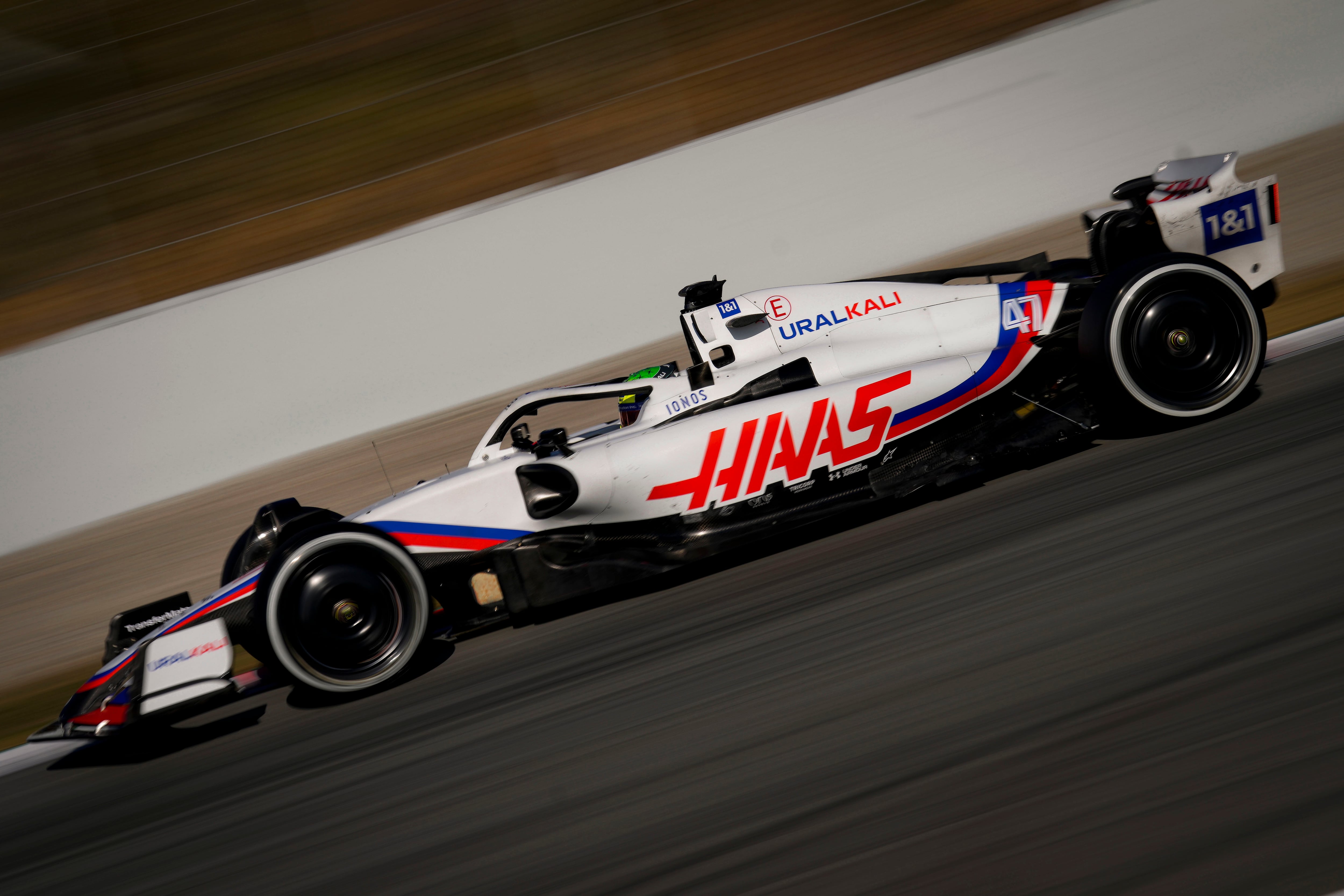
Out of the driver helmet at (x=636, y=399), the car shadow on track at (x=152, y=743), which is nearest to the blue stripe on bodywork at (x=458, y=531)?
the driver helmet at (x=636, y=399)

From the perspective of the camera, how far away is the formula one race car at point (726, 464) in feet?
13.5

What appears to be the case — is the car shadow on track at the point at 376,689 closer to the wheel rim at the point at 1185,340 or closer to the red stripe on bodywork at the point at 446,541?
the red stripe on bodywork at the point at 446,541

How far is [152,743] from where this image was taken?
174 inches

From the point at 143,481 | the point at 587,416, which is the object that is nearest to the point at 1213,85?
the point at 587,416

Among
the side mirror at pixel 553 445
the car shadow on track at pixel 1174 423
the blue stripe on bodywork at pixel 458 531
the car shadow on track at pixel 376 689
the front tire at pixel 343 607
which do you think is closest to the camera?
the front tire at pixel 343 607

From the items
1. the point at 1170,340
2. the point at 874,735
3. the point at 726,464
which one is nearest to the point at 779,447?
the point at 726,464

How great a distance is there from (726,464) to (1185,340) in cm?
208

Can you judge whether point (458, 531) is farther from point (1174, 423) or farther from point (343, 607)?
point (1174, 423)

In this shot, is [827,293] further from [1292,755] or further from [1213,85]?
[1213,85]

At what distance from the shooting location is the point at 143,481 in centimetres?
730

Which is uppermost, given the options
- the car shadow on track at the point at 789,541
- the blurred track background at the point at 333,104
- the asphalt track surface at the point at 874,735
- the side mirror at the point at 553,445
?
the blurred track background at the point at 333,104

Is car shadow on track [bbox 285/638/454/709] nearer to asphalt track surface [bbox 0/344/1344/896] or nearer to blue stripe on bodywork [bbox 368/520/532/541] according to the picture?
asphalt track surface [bbox 0/344/1344/896]

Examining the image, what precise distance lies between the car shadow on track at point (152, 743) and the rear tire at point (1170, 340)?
154 inches

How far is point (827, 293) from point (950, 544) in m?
1.38
